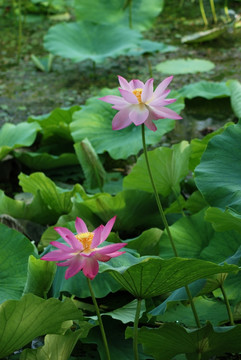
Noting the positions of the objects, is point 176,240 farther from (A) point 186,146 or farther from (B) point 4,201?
(B) point 4,201

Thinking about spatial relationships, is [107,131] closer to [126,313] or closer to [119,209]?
[119,209]

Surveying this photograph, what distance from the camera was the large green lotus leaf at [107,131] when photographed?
2.11 m

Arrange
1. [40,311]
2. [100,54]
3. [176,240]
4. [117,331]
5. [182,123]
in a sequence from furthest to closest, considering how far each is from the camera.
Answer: [100,54] < [182,123] < [176,240] < [117,331] < [40,311]

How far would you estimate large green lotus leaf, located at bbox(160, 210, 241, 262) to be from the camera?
1514 mm

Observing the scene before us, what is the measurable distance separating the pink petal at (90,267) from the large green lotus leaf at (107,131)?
1080mm

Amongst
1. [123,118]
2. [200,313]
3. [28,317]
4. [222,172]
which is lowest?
[200,313]

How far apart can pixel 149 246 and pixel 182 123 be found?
4.06 feet

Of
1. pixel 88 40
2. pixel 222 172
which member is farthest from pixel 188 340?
pixel 88 40

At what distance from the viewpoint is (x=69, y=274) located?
0.99m

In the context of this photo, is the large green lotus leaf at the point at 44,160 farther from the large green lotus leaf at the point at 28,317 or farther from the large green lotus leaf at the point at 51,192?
the large green lotus leaf at the point at 28,317

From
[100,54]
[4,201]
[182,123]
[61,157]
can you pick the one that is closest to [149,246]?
[4,201]

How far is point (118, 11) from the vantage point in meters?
3.54

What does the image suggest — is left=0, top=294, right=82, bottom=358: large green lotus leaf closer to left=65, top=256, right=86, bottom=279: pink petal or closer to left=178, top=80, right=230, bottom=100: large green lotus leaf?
left=65, top=256, right=86, bottom=279: pink petal

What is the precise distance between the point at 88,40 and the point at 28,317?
2.37 metres
